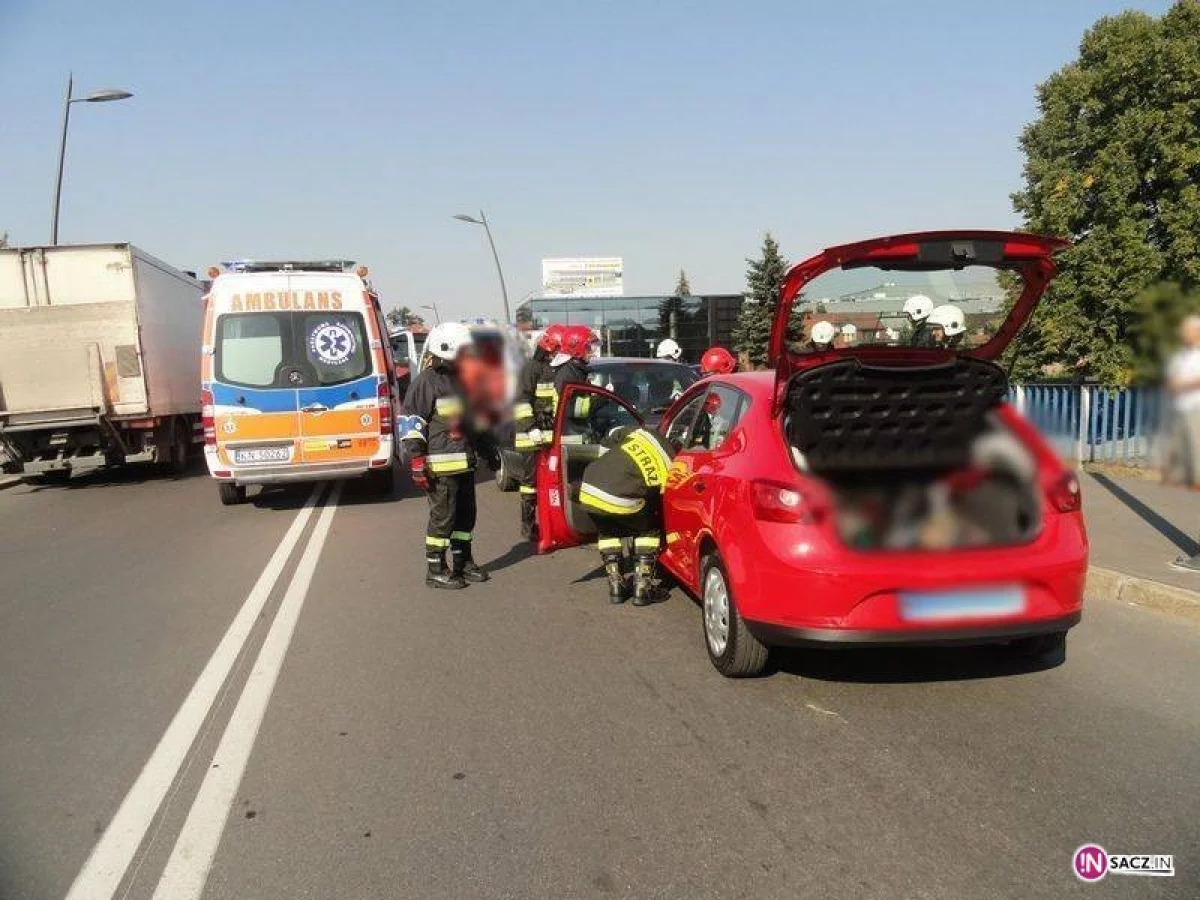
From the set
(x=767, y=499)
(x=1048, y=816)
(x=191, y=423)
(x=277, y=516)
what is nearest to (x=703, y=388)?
(x=767, y=499)

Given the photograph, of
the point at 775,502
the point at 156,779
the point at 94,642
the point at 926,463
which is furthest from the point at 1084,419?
the point at 94,642

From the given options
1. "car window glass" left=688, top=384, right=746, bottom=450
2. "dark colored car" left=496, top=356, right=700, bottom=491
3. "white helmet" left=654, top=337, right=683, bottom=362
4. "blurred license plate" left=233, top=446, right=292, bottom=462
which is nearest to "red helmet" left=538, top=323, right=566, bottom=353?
"car window glass" left=688, top=384, right=746, bottom=450

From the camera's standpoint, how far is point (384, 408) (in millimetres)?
9828

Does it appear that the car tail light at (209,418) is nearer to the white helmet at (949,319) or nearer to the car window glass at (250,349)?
the car window glass at (250,349)

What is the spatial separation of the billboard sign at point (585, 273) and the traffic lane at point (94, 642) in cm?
4745

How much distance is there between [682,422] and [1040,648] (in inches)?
96.7

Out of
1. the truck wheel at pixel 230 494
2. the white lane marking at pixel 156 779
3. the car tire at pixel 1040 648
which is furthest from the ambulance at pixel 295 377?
the car tire at pixel 1040 648

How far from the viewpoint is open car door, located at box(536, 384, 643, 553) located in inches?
240

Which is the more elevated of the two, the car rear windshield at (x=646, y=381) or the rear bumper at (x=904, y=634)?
the car rear windshield at (x=646, y=381)

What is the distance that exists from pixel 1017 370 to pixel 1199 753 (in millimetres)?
2721

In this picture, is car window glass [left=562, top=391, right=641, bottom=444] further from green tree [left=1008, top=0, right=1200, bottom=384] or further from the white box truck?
the white box truck

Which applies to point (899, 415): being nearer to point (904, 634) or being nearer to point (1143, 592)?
point (904, 634)

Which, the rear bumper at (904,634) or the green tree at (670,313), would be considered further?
the green tree at (670,313)

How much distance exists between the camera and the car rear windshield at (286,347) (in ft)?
30.6
